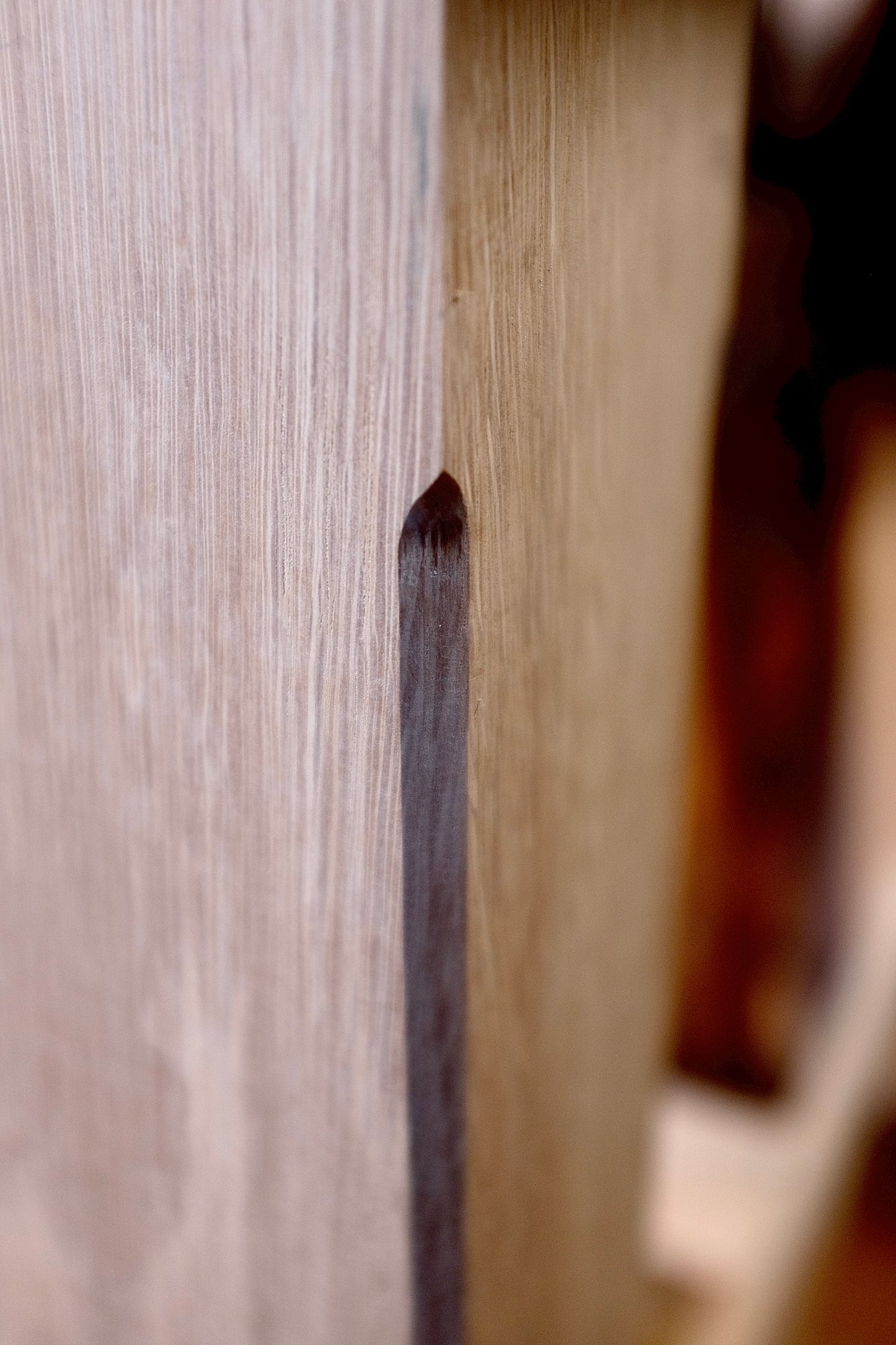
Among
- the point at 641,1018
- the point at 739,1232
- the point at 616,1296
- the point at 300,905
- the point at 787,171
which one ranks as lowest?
the point at 739,1232

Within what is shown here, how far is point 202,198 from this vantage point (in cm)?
30

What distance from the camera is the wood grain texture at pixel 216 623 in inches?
11.3

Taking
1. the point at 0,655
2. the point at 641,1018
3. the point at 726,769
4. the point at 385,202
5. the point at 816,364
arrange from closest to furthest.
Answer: the point at 385,202 → the point at 0,655 → the point at 641,1018 → the point at 816,364 → the point at 726,769

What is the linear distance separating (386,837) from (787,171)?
0.70m

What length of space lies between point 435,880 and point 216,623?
10 centimetres

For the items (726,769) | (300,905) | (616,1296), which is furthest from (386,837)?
(726,769)

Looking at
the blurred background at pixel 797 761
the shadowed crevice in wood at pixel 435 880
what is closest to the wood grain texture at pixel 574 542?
the shadowed crevice in wood at pixel 435 880

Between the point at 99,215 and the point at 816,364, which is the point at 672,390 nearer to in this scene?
the point at 99,215

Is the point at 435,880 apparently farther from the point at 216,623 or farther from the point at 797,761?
the point at 797,761

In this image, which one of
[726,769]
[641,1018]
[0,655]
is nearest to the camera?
[0,655]

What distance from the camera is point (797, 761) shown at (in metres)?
1.08

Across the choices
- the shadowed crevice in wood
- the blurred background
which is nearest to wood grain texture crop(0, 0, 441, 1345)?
the shadowed crevice in wood

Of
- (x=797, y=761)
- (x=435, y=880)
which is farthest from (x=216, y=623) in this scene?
(x=797, y=761)

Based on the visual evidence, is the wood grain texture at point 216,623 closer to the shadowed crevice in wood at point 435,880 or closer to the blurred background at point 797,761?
the shadowed crevice in wood at point 435,880
